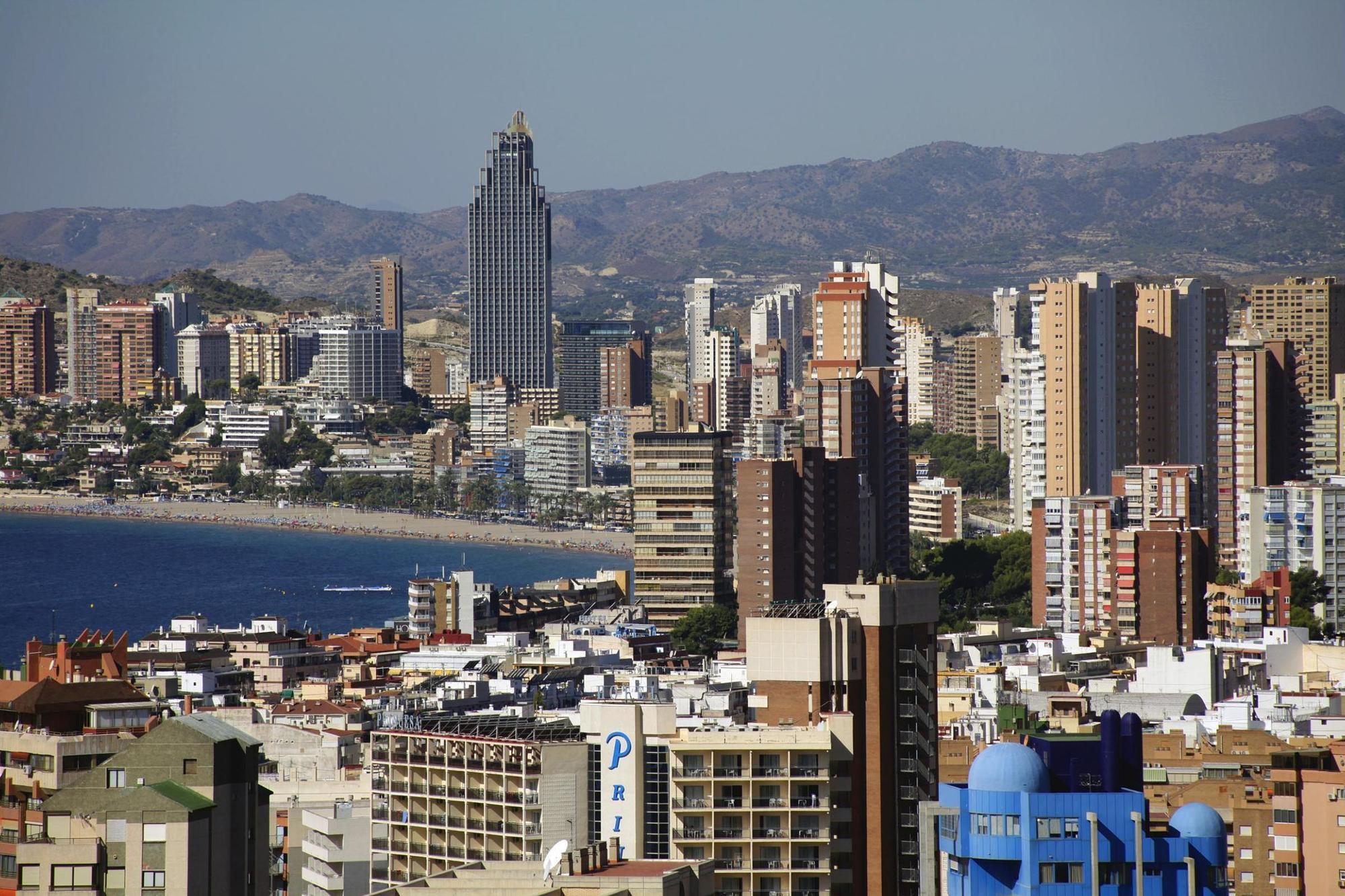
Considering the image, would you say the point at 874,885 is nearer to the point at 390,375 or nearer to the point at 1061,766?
the point at 1061,766

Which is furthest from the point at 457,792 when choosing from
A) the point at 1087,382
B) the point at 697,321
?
the point at 697,321

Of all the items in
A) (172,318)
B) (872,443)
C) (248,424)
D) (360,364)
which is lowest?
(872,443)

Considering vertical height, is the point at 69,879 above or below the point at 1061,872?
above

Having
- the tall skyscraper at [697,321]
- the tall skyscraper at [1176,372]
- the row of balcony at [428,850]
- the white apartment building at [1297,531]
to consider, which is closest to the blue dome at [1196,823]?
the row of balcony at [428,850]

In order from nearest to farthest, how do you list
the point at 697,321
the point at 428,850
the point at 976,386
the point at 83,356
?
the point at 428,850 → the point at 976,386 → the point at 83,356 → the point at 697,321

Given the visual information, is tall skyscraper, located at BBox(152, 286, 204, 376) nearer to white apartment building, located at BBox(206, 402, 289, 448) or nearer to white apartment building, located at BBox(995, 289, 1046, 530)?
white apartment building, located at BBox(206, 402, 289, 448)

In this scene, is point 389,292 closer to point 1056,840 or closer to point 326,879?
point 326,879

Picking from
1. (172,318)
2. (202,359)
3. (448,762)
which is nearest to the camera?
(448,762)
